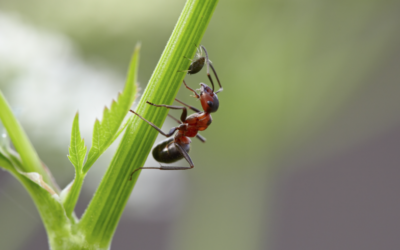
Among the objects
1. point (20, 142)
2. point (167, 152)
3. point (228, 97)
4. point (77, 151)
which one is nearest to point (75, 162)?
point (77, 151)

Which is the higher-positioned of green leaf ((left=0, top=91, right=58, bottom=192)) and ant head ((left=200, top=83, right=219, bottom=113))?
ant head ((left=200, top=83, right=219, bottom=113))

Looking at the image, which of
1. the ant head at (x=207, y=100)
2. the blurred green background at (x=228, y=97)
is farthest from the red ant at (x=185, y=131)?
the blurred green background at (x=228, y=97)

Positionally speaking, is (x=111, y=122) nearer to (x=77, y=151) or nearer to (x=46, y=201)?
(x=77, y=151)

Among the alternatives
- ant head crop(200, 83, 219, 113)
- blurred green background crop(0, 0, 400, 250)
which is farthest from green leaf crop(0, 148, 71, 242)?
blurred green background crop(0, 0, 400, 250)

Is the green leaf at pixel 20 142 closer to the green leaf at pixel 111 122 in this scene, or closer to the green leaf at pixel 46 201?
the green leaf at pixel 46 201

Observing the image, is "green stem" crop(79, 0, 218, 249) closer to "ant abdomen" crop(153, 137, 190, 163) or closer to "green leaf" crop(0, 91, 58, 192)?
"green leaf" crop(0, 91, 58, 192)
